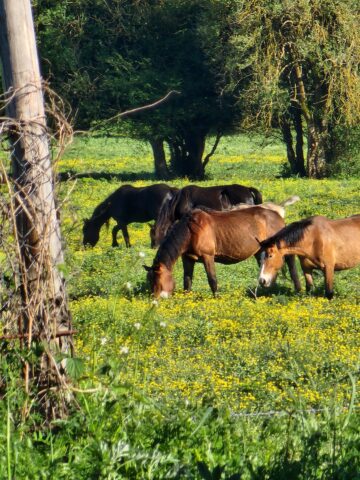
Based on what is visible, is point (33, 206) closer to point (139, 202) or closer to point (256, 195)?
point (256, 195)

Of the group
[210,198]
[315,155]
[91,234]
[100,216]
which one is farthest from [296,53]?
[210,198]

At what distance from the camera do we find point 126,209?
2497cm

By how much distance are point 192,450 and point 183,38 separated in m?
38.2

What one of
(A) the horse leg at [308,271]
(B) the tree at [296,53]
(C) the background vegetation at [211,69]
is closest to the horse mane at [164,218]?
(A) the horse leg at [308,271]

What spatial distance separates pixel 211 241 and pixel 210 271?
629 millimetres

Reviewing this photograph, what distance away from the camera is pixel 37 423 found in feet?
23.1

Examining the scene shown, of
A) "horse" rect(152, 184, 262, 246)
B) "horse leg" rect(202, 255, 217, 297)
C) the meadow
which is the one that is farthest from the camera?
"horse" rect(152, 184, 262, 246)

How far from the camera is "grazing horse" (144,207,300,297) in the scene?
54.1ft

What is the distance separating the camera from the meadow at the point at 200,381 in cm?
626

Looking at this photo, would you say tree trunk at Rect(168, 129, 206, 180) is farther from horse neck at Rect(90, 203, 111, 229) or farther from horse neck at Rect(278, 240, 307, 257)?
horse neck at Rect(278, 240, 307, 257)

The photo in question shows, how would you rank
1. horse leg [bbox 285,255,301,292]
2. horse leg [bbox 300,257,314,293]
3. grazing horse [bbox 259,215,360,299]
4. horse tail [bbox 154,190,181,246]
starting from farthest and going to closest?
1. horse tail [bbox 154,190,181,246]
2. horse leg [bbox 285,255,301,292]
3. horse leg [bbox 300,257,314,293]
4. grazing horse [bbox 259,215,360,299]

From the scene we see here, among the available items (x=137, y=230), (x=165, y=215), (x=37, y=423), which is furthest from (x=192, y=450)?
(x=137, y=230)

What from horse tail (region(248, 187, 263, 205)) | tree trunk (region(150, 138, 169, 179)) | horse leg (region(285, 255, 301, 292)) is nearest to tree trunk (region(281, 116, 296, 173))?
tree trunk (region(150, 138, 169, 179))

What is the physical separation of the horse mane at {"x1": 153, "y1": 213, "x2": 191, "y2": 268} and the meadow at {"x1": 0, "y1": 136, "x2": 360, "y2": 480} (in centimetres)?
64
